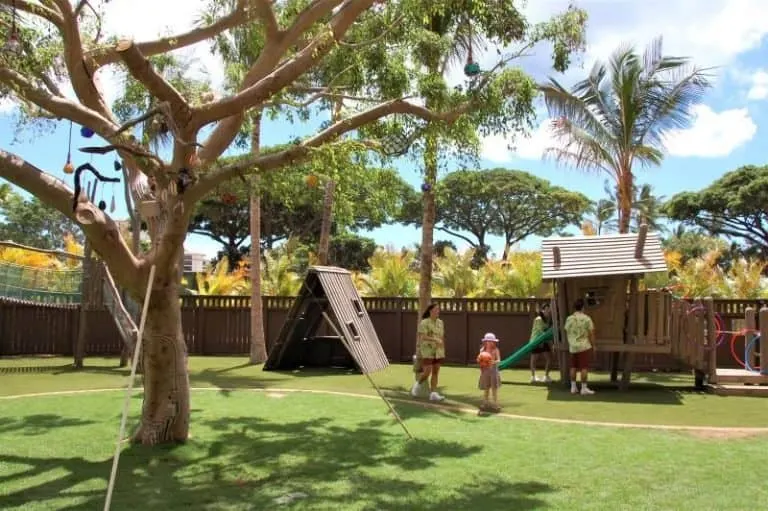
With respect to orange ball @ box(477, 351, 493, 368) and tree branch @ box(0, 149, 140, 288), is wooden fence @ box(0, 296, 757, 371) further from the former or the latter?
tree branch @ box(0, 149, 140, 288)

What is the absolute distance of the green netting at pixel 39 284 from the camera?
1730 cm

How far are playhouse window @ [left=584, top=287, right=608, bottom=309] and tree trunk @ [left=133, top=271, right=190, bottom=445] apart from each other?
841 cm

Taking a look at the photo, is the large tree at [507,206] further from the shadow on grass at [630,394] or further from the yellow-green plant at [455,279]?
the shadow on grass at [630,394]

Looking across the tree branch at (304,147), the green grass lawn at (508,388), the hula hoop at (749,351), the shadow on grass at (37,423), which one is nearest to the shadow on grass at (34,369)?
the green grass lawn at (508,388)

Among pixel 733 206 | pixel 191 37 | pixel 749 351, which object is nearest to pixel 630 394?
pixel 749 351

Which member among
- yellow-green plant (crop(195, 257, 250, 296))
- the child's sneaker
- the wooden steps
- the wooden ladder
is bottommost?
the child's sneaker

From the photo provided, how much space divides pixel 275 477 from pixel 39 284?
13371mm

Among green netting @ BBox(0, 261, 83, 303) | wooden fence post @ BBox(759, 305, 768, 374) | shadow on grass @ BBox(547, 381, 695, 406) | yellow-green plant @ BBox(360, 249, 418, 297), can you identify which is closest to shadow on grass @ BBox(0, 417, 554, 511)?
shadow on grass @ BBox(547, 381, 695, 406)

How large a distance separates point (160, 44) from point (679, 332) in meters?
10.0

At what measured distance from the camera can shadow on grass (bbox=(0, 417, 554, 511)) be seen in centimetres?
580

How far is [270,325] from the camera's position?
20328mm

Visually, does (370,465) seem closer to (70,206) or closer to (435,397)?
(70,206)

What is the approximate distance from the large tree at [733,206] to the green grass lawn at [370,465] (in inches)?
1500

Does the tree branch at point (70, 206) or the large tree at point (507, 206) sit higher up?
the large tree at point (507, 206)
